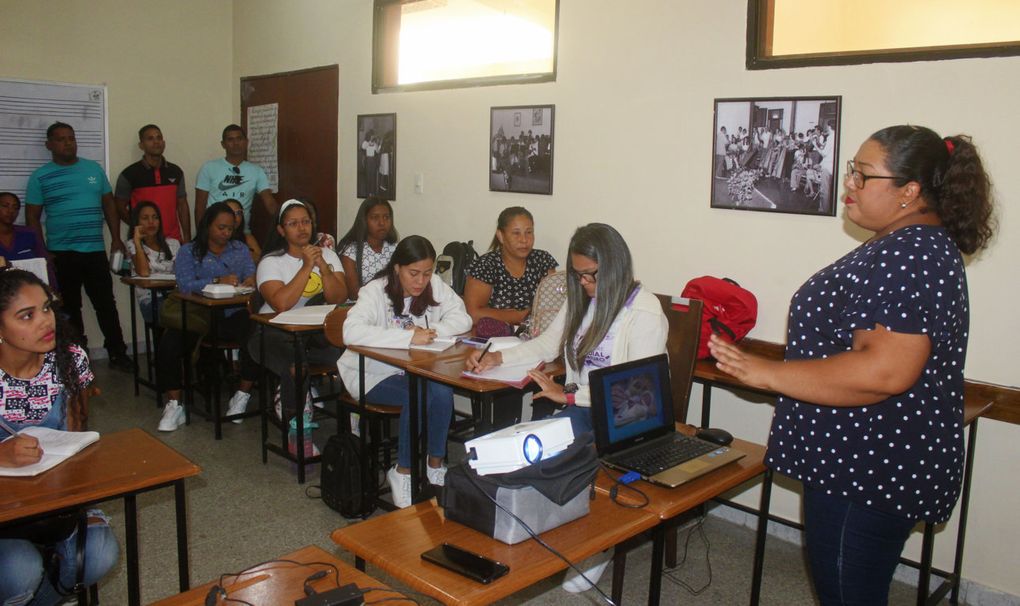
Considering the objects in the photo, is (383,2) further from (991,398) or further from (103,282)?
(991,398)

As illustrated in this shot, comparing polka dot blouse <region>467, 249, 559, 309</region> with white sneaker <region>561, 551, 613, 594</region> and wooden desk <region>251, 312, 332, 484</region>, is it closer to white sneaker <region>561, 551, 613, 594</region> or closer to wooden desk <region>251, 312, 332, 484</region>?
wooden desk <region>251, 312, 332, 484</region>

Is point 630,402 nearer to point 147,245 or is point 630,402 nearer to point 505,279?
point 505,279

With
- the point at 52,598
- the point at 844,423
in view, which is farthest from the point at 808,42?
the point at 52,598

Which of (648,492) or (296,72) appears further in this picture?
(296,72)

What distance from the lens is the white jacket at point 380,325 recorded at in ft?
10.9

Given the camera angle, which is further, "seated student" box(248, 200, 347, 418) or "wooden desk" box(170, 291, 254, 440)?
"wooden desk" box(170, 291, 254, 440)

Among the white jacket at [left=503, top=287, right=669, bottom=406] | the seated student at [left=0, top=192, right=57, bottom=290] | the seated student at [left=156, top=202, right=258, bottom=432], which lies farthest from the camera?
the seated student at [left=0, top=192, right=57, bottom=290]

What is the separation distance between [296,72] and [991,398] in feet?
16.0

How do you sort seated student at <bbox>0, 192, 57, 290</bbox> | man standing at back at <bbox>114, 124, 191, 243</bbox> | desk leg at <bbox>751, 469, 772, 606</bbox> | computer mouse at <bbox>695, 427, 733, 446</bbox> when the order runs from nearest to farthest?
1. computer mouse at <bbox>695, 427, 733, 446</bbox>
2. desk leg at <bbox>751, 469, 772, 606</bbox>
3. seated student at <bbox>0, 192, 57, 290</bbox>
4. man standing at back at <bbox>114, 124, 191, 243</bbox>

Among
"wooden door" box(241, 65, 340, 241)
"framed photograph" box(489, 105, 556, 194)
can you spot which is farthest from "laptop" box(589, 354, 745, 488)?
"wooden door" box(241, 65, 340, 241)

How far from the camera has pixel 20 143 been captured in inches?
223

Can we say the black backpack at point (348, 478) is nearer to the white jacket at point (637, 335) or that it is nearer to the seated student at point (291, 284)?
the seated student at point (291, 284)

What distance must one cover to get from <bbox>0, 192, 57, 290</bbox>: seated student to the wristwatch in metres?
3.83

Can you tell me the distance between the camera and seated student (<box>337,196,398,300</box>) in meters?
4.71
